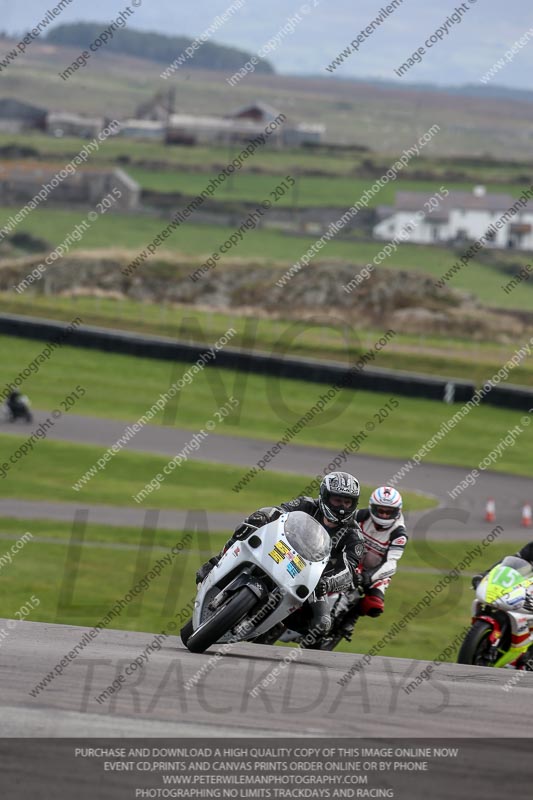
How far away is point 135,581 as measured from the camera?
17.3 meters

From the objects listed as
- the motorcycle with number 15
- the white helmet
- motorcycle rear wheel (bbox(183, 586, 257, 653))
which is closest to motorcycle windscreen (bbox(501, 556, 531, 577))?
the motorcycle with number 15

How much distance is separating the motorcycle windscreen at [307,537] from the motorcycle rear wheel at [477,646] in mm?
2273

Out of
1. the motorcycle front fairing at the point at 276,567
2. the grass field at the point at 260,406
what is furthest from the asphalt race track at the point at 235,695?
the grass field at the point at 260,406

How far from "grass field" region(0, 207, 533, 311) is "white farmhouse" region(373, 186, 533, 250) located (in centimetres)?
1002

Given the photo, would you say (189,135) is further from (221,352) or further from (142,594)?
(142,594)

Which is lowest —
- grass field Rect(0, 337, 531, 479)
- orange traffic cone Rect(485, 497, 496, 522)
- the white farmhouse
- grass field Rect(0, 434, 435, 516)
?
the white farmhouse

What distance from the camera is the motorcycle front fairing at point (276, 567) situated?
785 cm

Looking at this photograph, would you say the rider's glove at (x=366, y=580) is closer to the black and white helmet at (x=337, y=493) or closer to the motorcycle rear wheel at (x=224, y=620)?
the black and white helmet at (x=337, y=493)

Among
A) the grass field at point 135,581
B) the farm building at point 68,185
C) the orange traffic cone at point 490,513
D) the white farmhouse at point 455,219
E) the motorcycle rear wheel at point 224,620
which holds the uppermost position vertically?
the motorcycle rear wheel at point 224,620

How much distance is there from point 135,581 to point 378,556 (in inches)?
293

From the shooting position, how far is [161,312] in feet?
158

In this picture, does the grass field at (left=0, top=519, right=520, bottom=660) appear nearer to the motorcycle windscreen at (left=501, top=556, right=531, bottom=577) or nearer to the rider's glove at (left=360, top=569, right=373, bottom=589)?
the rider's glove at (left=360, top=569, right=373, bottom=589)

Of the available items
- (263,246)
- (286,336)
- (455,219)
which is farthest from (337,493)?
(455,219)

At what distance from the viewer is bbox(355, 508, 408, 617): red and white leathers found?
10320 millimetres
